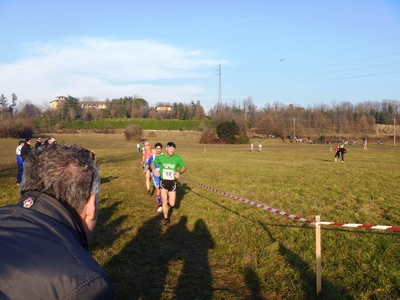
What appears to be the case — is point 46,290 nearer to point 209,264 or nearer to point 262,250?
point 209,264

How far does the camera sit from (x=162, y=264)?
6.25 metres

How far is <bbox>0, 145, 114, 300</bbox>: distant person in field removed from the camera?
1356 millimetres

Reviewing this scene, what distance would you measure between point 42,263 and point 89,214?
1.81ft

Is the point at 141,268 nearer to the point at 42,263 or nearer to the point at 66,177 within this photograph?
the point at 66,177

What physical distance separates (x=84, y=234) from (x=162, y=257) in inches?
198

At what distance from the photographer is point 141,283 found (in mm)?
5391

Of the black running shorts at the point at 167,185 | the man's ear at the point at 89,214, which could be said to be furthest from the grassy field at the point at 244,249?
the man's ear at the point at 89,214

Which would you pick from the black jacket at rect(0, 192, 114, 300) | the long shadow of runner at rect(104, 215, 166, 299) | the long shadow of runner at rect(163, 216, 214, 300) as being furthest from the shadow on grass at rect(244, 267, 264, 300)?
the black jacket at rect(0, 192, 114, 300)

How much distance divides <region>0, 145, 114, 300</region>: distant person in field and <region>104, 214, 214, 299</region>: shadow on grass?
3.58 m

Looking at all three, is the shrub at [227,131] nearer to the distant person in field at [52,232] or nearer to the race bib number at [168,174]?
the race bib number at [168,174]

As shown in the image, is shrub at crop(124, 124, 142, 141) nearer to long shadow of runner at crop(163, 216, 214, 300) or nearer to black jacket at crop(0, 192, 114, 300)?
long shadow of runner at crop(163, 216, 214, 300)

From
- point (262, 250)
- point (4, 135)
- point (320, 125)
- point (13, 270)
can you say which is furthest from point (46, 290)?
point (320, 125)

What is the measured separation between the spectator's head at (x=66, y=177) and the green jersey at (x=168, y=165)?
7.49 metres

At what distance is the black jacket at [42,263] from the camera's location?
1347 mm
